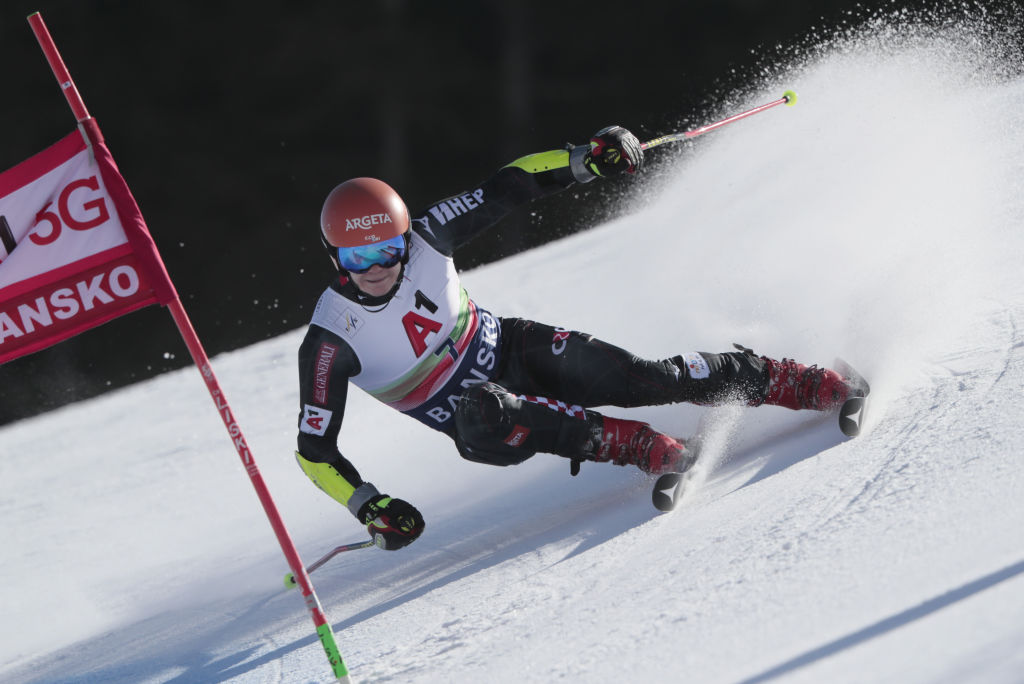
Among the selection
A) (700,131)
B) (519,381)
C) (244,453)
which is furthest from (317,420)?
(700,131)

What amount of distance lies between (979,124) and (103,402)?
5295 mm

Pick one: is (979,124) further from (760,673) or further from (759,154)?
(760,673)

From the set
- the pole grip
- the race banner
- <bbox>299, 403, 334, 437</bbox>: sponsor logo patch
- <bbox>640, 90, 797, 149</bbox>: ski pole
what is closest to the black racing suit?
<bbox>299, 403, 334, 437</bbox>: sponsor logo patch

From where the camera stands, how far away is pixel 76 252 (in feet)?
8.61

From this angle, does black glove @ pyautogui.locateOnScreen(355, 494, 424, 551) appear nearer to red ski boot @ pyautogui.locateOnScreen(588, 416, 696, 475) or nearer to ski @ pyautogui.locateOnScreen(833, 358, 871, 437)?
red ski boot @ pyautogui.locateOnScreen(588, 416, 696, 475)

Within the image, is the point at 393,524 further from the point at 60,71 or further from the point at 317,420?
→ the point at 60,71

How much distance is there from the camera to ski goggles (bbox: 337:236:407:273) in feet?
9.67

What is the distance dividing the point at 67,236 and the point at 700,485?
5.85ft

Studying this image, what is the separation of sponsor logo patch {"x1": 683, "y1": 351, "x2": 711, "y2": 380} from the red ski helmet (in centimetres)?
93

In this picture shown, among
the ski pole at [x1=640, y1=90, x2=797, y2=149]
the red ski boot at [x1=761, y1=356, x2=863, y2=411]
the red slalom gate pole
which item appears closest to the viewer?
the red slalom gate pole

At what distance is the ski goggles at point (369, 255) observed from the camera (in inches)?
116

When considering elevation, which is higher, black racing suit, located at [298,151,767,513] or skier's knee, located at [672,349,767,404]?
black racing suit, located at [298,151,767,513]

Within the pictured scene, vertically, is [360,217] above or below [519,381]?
above

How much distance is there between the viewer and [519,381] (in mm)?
3305
